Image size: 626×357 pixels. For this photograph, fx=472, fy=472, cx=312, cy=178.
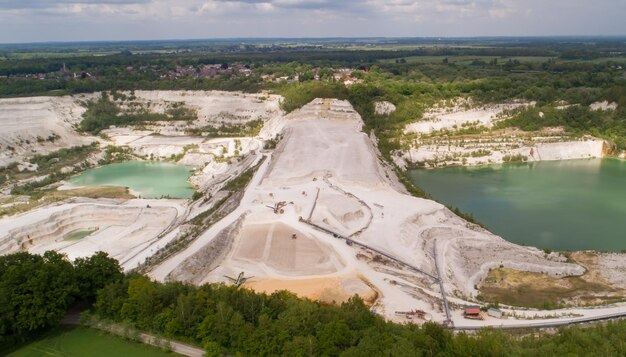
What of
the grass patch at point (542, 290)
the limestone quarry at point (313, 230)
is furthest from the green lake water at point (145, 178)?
the grass patch at point (542, 290)

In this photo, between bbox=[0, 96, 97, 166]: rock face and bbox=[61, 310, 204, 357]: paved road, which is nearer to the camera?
bbox=[61, 310, 204, 357]: paved road

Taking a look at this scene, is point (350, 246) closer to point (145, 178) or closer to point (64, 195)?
point (64, 195)

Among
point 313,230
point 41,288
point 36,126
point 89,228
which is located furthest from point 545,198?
point 36,126

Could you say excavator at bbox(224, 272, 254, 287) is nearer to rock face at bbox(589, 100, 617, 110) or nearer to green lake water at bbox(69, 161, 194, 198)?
green lake water at bbox(69, 161, 194, 198)

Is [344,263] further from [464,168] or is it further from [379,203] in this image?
[464,168]

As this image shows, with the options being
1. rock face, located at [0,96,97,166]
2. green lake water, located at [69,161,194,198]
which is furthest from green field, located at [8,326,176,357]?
rock face, located at [0,96,97,166]
